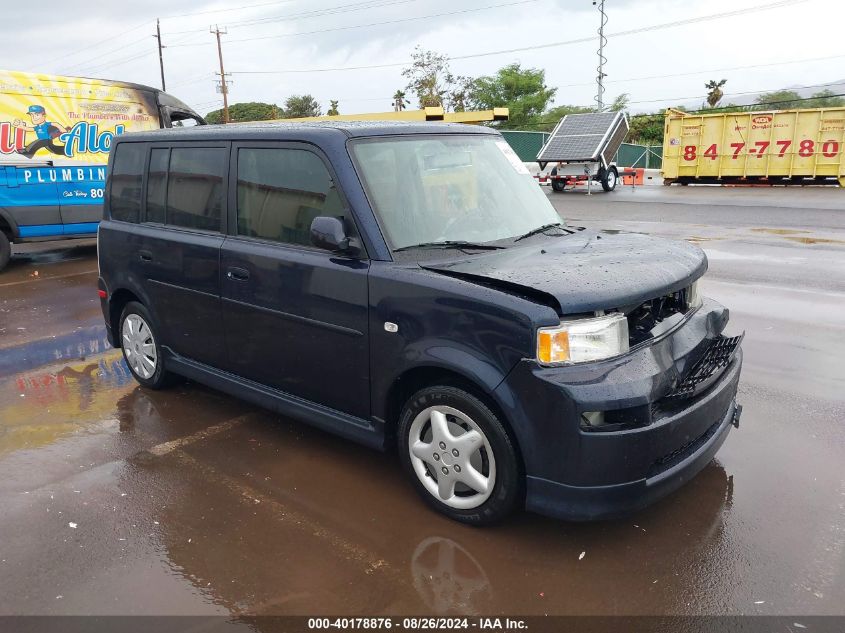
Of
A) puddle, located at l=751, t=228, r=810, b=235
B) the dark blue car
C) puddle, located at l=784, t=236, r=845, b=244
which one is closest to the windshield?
the dark blue car

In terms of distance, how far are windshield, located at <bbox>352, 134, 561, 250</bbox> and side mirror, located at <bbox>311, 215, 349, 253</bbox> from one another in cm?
23

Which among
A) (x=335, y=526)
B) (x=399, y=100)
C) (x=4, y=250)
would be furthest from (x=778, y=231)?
(x=399, y=100)

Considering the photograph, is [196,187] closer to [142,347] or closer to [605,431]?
[142,347]

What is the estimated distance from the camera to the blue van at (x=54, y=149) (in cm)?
1059

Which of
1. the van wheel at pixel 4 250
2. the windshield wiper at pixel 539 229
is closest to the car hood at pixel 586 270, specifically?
the windshield wiper at pixel 539 229

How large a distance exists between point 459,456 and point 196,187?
2616 millimetres

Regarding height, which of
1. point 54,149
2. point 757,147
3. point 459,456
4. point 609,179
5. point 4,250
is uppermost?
point 54,149

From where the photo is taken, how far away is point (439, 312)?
3291mm

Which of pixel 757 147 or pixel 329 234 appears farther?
pixel 757 147

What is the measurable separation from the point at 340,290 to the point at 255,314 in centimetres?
78

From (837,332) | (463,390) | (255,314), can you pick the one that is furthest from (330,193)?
(837,332)

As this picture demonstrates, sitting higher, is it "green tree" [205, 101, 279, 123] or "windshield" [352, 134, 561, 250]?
"green tree" [205, 101, 279, 123]

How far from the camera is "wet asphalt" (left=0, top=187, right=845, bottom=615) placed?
9.78 feet

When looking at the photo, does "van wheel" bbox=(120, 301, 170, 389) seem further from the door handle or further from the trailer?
the trailer
